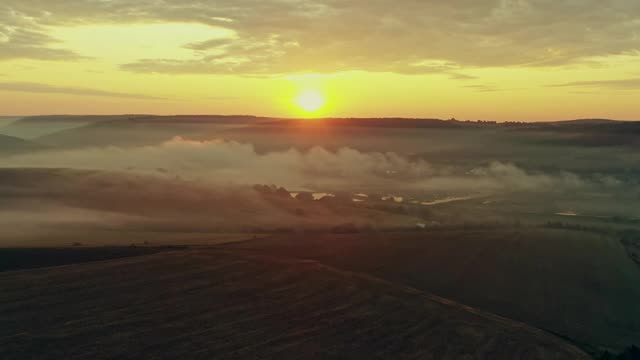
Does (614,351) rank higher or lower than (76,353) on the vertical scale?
lower

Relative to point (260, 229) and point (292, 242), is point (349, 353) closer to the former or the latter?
point (292, 242)

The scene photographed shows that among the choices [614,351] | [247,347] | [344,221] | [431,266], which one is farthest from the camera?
[344,221]

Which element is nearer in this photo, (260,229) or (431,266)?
(431,266)

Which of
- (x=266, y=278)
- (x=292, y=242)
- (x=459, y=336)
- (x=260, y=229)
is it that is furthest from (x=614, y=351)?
(x=260, y=229)

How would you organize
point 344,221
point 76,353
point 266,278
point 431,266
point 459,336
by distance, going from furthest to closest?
1. point 344,221
2. point 431,266
3. point 266,278
4. point 459,336
5. point 76,353

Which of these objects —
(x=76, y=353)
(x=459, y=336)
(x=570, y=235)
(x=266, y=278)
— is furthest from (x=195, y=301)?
(x=570, y=235)

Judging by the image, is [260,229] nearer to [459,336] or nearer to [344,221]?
[344,221]
